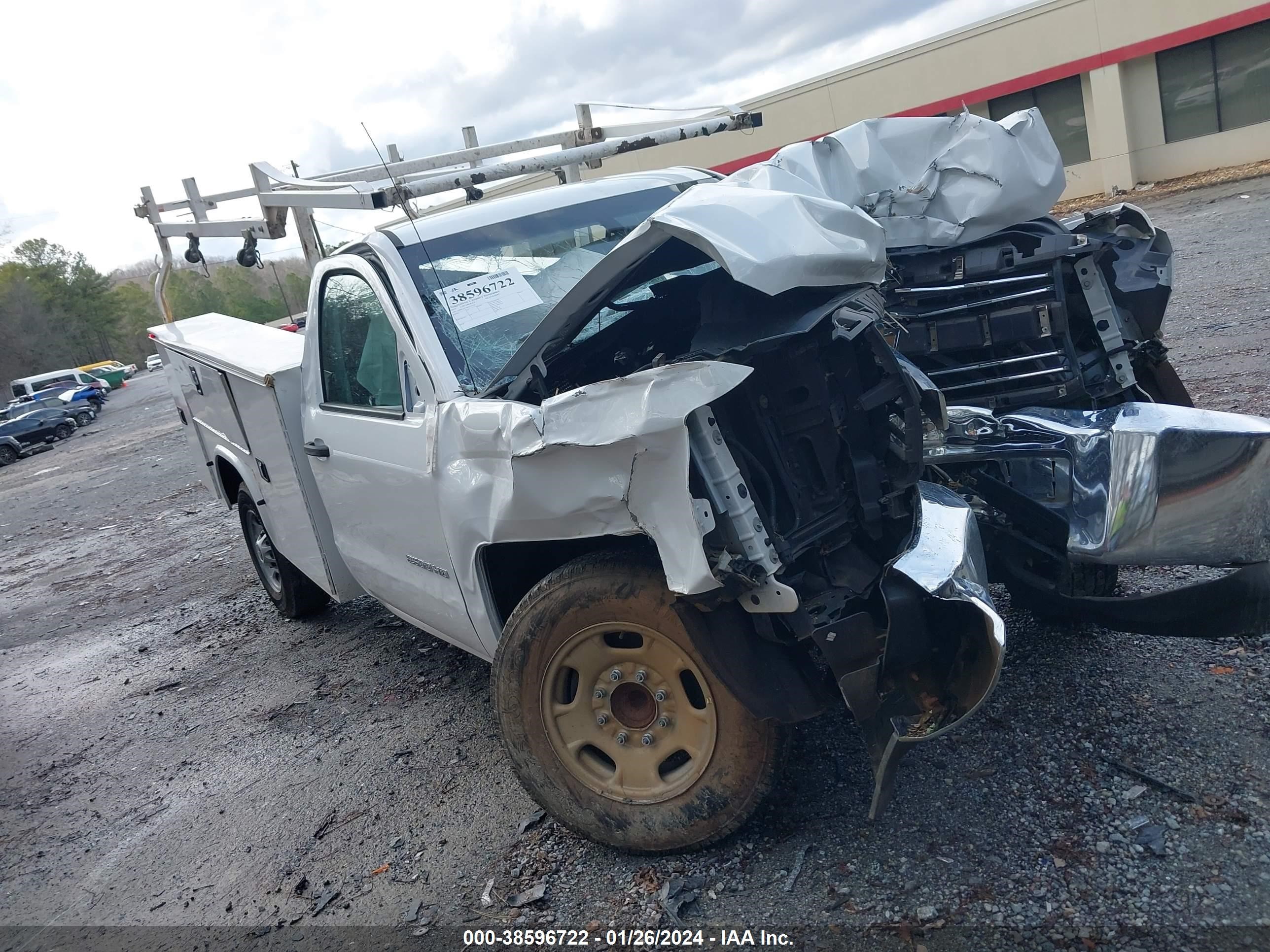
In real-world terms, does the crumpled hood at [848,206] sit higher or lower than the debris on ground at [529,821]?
higher

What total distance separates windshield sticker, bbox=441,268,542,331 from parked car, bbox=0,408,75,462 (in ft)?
90.7

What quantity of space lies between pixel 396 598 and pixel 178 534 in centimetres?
709

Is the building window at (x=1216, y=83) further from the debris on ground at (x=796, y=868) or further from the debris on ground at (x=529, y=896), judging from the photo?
the debris on ground at (x=529, y=896)

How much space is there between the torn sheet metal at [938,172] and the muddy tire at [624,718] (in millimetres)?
1621

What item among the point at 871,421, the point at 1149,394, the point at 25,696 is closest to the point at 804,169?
the point at 871,421

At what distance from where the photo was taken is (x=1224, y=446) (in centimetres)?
281

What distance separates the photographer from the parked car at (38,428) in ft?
88.0

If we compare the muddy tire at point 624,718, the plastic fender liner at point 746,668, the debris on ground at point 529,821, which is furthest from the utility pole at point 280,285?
the plastic fender liner at point 746,668

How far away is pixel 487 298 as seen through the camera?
3527 millimetres

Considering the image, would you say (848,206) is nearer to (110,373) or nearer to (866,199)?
(866,199)

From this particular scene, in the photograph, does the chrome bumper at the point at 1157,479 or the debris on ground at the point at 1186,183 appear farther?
the debris on ground at the point at 1186,183

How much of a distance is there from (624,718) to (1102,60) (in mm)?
25628

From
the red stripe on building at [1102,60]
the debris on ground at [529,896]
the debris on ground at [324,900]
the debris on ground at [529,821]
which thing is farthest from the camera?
the red stripe on building at [1102,60]

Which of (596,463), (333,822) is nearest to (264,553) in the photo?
(333,822)
